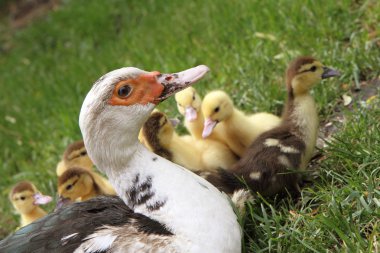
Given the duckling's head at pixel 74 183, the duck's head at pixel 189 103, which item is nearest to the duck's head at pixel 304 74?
the duck's head at pixel 189 103

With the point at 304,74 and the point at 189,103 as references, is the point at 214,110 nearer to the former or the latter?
the point at 189,103

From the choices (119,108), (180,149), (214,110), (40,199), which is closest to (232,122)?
(214,110)

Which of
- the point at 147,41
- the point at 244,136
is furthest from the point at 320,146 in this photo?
the point at 147,41

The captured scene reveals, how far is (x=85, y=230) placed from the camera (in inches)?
117

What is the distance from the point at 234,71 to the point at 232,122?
3.95 ft

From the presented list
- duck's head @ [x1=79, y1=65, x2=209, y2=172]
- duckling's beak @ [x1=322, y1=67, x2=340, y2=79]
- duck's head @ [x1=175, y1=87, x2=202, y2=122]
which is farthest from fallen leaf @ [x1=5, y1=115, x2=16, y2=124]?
duck's head @ [x1=79, y1=65, x2=209, y2=172]

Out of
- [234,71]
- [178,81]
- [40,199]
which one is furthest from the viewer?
[234,71]

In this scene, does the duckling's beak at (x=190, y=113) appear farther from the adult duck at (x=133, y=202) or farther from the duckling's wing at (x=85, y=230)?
the duckling's wing at (x=85, y=230)

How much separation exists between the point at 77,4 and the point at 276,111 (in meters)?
5.66

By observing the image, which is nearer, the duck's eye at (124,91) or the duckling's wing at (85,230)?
the duckling's wing at (85,230)

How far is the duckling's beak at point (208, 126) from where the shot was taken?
4.14m

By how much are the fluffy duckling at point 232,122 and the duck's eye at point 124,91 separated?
1.08 metres

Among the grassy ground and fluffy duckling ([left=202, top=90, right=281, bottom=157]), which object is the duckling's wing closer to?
the grassy ground

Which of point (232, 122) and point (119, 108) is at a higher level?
point (119, 108)
